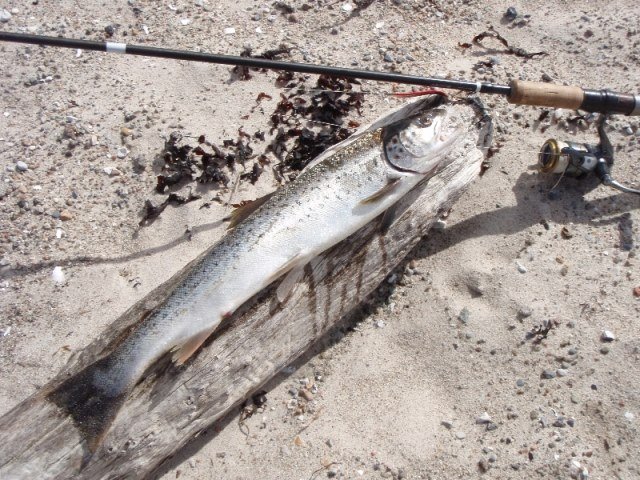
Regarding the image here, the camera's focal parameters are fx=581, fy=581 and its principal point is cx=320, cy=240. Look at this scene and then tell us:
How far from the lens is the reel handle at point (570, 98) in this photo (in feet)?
15.1

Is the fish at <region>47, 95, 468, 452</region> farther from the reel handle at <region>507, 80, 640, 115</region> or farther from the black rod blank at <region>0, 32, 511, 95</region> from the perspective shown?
the reel handle at <region>507, 80, 640, 115</region>

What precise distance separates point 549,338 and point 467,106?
1948mm

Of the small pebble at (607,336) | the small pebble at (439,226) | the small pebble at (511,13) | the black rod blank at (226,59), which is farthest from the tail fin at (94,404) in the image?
the small pebble at (511,13)

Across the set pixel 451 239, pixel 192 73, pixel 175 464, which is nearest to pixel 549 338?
pixel 451 239

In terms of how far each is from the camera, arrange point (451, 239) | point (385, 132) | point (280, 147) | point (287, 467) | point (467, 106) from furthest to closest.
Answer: point (280, 147) < point (451, 239) < point (467, 106) < point (385, 132) < point (287, 467)

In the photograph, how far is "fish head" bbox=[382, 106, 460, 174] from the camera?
427cm

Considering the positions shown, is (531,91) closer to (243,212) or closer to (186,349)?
(243,212)

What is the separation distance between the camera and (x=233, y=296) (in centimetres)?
371

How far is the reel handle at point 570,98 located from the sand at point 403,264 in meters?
0.82

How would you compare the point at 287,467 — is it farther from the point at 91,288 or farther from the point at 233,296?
the point at 91,288

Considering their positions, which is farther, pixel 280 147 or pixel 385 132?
pixel 280 147

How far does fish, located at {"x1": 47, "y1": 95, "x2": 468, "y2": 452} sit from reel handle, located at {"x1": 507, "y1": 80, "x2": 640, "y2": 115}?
58 cm

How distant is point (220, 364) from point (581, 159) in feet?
11.5

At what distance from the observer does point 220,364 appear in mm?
3775
